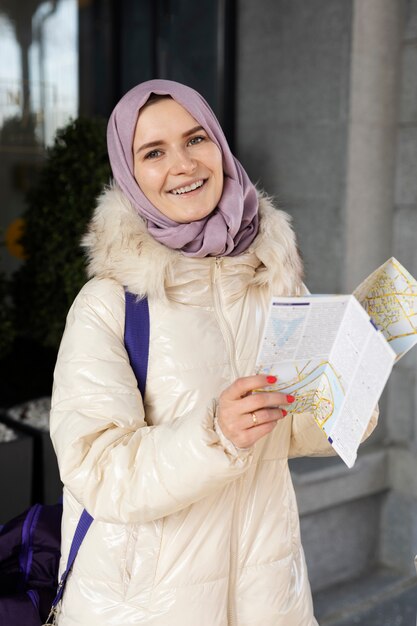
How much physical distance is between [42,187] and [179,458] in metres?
3.27

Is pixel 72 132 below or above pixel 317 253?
above

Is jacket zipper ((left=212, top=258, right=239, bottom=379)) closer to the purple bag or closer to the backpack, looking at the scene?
the backpack

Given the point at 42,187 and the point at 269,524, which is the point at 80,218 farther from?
the point at 269,524

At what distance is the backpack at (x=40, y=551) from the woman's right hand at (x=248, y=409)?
34 centimetres

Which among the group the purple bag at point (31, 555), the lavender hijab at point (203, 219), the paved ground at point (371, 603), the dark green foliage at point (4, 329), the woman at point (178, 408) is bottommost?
the paved ground at point (371, 603)

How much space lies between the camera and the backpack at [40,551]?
188 centimetres

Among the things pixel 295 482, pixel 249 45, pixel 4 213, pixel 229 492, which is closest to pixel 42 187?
pixel 4 213

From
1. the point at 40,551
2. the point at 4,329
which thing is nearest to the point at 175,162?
the point at 40,551

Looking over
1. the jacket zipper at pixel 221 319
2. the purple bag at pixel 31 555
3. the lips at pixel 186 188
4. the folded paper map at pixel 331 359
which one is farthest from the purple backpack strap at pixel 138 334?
the purple bag at pixel 31 555

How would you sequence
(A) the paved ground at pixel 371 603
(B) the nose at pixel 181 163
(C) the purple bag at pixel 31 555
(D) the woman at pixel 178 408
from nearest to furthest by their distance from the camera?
(D) the woman at pixel 178 408
(B) the nose at pixel 181 163
(C) the purple bag at pixel 31 555
(A) the paved ground at pixel 371 603

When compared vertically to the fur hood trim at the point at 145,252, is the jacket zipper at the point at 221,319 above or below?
below

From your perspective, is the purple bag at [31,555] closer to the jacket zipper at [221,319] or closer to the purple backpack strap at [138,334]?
the purple backpack strap at [138,334]

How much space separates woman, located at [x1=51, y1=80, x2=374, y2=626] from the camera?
167 centimetres

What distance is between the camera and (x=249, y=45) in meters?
5.01
